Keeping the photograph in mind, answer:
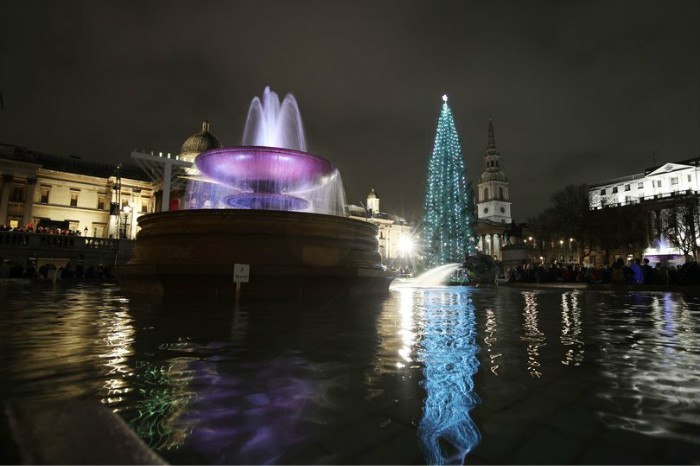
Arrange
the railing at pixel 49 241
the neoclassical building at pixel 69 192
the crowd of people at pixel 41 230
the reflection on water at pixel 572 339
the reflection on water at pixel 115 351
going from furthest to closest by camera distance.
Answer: the neoclassical building at pixel 69 192 → the crowd of people at pixel 41 230 → the railing at pixel 49 241 → the reflection on water at pixel 572 339 → the reflection on water at pixel 115 351

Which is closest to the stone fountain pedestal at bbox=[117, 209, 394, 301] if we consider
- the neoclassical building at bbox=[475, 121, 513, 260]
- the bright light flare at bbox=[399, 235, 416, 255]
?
the bright light flare at bbox=[399, 235, 416, 255]

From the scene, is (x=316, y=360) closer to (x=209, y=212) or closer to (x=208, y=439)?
(x=208, y=439)

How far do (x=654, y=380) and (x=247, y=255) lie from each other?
309 inches

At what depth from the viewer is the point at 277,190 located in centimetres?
1332

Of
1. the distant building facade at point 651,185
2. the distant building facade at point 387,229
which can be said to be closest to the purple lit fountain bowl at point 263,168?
the distant building facade at point 651,185

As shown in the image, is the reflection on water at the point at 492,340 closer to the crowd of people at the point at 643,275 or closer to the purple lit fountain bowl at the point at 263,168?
the purple lit fountain bowl at the point at 263,168

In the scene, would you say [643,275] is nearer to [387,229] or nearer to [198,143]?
[198,143]

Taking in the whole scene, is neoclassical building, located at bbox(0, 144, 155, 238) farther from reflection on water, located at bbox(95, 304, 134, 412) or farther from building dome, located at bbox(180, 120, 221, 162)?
reflection on water, located at bbox(95, 304, 134, 412)

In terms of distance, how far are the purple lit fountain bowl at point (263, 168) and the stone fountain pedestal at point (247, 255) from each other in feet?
9.96

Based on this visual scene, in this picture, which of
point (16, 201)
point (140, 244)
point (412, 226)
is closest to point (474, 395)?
point (140, 244)

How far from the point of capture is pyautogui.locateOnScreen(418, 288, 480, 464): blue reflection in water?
1899mm

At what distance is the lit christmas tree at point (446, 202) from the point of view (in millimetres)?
44156

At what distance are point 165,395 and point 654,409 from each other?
307 cm

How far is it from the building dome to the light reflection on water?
57286mm
